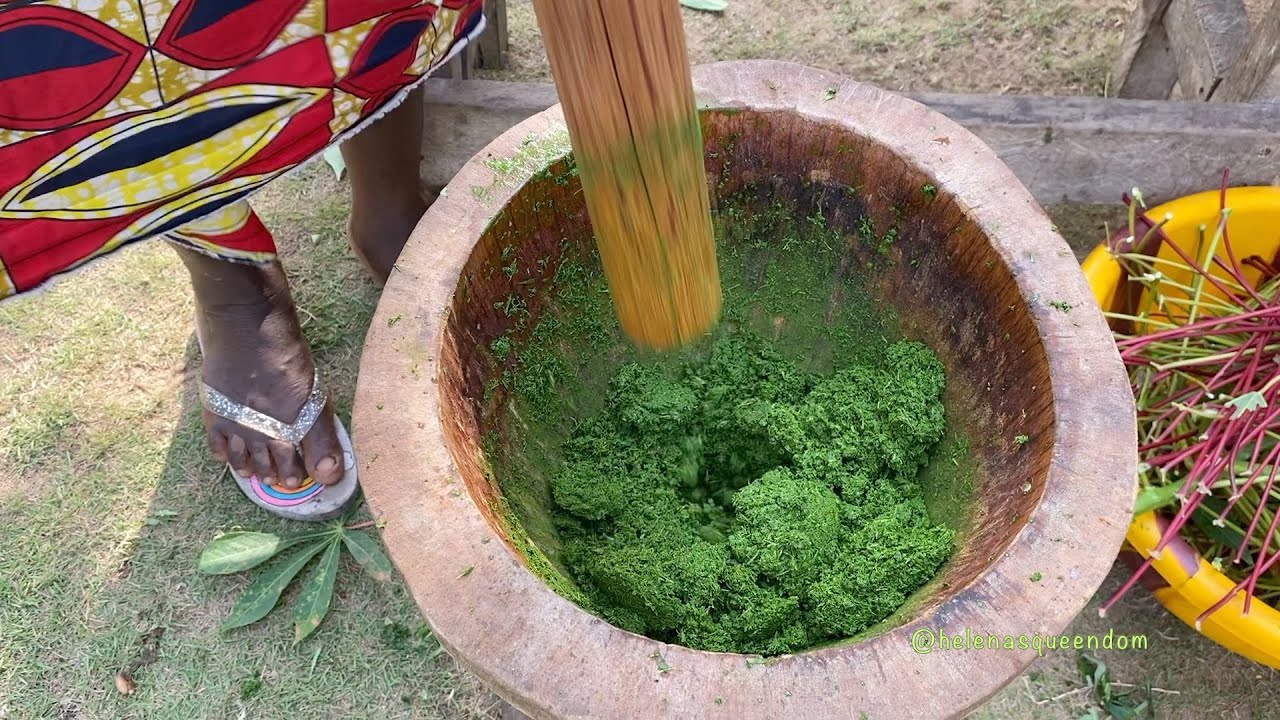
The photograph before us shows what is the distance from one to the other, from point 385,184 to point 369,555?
2.56 ft

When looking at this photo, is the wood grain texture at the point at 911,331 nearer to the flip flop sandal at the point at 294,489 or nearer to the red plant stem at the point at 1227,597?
the red plant stem at the point at 1227,597

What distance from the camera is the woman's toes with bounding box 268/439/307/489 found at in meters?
1.74

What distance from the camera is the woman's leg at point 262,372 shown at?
1692 millimetres

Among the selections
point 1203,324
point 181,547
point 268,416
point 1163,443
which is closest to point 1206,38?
point 1203,324

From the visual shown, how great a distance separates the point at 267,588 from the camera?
65.2 inches

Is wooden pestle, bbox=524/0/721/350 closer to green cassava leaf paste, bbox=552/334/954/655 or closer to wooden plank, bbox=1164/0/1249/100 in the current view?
green cassava leaf paste, bbox=552/334/954/655

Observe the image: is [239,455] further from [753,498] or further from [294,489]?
[753,498]

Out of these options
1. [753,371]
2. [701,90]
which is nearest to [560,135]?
[701,90]

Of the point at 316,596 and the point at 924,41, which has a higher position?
the point at 924,41

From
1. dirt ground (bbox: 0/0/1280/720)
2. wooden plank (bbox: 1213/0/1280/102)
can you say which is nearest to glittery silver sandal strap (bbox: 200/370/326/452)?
dirt ground (bbox: 0/0/1280/720)

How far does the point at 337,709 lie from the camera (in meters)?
1.60

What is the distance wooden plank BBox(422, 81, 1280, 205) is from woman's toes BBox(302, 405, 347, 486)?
71cm

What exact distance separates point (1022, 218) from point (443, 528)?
789mm

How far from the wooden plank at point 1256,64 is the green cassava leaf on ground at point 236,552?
2.20m
